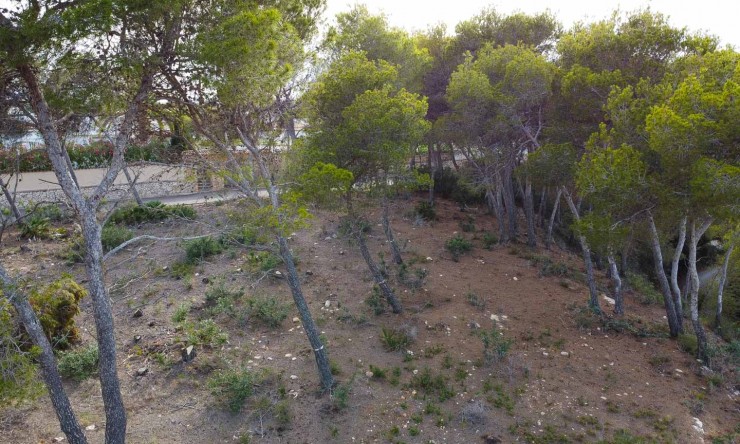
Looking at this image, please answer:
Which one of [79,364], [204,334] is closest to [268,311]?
[204,334]

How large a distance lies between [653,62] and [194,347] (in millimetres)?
10029

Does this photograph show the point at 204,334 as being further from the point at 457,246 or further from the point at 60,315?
the point at 457,246

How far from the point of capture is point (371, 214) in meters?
16.7

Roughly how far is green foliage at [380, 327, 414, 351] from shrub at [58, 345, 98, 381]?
488cm

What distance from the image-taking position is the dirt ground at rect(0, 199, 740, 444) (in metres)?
6.81

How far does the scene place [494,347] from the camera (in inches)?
337

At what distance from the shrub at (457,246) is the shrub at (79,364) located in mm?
8938

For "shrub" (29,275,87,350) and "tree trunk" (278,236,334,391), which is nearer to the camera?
"tree trunk" (278,236,334,391)

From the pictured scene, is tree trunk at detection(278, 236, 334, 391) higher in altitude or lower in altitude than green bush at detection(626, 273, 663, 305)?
higher

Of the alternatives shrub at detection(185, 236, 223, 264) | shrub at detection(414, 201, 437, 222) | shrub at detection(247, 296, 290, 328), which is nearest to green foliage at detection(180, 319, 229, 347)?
shrub at detection(247, 296, 290, 328)

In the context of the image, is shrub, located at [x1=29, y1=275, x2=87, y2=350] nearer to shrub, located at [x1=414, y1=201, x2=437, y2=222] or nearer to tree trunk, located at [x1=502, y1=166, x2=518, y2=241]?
shrub, located at [x1=414, y1=201, x2=437, y2=222]

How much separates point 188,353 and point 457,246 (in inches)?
319

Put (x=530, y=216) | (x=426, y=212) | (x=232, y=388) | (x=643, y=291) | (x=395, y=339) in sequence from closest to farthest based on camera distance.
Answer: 1. (x=232, y=388)
2. (x=395, y=339)
3. (x=643, y=291)
4. (x=530, y=216)
5. (x=426, y=212)

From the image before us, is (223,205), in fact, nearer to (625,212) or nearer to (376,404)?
(376,404)
